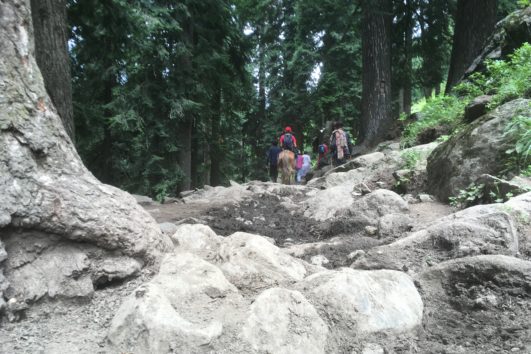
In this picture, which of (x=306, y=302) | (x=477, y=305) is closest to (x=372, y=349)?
(x=306, y=302)

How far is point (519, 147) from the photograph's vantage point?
451cm

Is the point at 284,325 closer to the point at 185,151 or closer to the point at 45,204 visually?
the point at 45,204

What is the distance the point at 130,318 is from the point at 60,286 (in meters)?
0.54

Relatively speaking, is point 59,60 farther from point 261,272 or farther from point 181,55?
point 181,55

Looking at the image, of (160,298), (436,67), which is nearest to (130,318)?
(160,298)

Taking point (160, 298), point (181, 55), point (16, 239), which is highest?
point (181, 55)

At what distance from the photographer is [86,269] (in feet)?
7.89

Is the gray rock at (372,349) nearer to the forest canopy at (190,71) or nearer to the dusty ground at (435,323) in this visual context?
the dusty ground at (435,323)

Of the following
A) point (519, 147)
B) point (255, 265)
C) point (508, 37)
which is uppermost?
point (508, 37)

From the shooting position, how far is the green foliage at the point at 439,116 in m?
8.16

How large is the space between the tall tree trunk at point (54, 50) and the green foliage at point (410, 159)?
570cm

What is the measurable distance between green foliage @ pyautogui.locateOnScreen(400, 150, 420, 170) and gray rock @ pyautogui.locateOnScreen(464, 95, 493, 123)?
102 centimetres

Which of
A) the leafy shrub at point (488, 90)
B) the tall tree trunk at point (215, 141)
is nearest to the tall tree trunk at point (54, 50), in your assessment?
the leafy shrub at point (488, 90)

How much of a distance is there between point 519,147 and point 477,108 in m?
2.30
